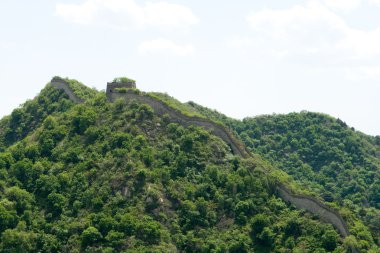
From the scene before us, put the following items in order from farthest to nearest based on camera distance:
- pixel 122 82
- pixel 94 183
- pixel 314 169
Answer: pixel 314 169 → pixel 122 82 → pixel 94 183

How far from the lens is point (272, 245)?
3666 inches

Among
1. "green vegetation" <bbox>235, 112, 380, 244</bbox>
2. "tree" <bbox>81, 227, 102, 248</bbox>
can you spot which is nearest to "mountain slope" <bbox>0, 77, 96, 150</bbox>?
"tree" <bbox>81, 227, 102, 248</bbox>

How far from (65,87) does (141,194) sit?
3680 cm

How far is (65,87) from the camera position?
420ft

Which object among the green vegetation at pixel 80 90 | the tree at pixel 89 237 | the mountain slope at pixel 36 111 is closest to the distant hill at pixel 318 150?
the green vegetation at pixel 80 90

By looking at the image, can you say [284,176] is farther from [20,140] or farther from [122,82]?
[20,140]

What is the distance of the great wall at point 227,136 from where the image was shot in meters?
93.6

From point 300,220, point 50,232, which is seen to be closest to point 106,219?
point 50,232

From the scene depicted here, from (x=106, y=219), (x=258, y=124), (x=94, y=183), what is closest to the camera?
(x=106, y=219)

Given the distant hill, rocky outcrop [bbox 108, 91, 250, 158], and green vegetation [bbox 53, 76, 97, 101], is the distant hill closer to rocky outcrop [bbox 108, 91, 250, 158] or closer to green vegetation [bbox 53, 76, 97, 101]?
green vegetation [bbox 53, 76, 97, 101]

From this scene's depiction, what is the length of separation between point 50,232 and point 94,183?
844cm

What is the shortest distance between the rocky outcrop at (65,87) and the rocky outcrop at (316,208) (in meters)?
37.2

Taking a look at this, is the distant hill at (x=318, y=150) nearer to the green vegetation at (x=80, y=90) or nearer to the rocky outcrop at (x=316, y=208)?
the green vegetation at (x=80, y=90)

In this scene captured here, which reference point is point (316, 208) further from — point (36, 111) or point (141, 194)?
point (36, 111)
